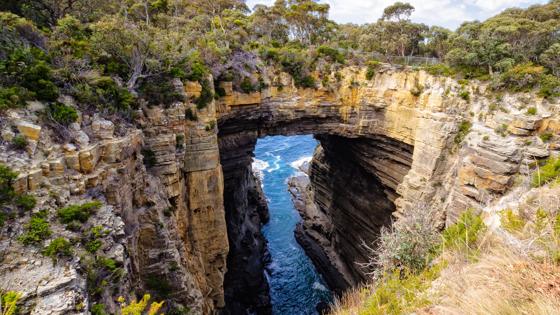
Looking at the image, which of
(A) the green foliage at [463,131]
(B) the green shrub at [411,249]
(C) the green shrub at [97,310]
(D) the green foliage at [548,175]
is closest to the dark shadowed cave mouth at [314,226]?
(A) the green foliage at [463,131]

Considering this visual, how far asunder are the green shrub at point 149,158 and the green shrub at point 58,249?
6076 mm

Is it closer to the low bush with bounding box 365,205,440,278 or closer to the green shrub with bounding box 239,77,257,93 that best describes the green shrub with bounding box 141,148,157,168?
the green shrub with bounding box 239,77,257,93

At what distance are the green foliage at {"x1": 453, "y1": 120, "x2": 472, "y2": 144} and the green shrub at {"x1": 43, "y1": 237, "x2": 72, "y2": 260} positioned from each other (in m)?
18.6

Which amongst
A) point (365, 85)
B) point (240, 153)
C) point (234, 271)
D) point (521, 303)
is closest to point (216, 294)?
point (234, 271)

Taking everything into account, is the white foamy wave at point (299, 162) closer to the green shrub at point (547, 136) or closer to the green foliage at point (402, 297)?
the green shrub at point (547, 136)

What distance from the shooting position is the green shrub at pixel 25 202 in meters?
6.45

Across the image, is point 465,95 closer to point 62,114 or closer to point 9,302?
point 62,114

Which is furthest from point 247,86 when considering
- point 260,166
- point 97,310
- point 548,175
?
point 260,166

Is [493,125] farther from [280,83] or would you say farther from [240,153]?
[240,153]

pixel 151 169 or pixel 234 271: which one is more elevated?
pixel 151 169

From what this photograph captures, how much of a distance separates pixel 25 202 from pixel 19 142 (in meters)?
1.65

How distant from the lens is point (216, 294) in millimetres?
16297

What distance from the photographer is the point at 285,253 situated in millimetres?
29844

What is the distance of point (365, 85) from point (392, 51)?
818 cm
